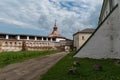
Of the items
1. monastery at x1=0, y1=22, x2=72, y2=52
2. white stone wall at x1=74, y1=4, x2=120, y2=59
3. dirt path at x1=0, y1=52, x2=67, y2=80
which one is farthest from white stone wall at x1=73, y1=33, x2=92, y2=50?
dirt path at x1=0, y1=52, x2=67, y2=80

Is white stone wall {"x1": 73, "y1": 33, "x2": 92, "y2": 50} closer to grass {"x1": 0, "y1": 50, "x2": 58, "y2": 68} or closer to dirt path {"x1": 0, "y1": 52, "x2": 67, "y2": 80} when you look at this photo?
grass {"x1": 0, "y1": 50, "x2": 58, "y2": 68}

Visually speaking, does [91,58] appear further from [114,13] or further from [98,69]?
[98,69]


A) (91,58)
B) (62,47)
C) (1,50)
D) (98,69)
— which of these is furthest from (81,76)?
(62,47)

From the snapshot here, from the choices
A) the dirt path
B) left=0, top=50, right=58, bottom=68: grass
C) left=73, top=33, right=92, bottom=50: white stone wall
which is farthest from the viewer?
left=73, top=33, right=92, bottom=50: white stone wall

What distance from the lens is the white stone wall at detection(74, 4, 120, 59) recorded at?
20.4 m

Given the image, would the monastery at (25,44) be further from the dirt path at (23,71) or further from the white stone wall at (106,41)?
the dirt path at (23,71)

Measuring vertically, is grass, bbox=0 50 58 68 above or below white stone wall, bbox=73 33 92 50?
below

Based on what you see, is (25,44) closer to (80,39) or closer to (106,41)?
(80,39)

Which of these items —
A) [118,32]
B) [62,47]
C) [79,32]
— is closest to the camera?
[118,32]

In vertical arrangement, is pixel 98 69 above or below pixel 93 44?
below

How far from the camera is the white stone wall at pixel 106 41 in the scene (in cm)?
2036

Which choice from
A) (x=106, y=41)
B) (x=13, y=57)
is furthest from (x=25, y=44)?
(x=106, y=41)

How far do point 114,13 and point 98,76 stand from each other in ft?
32.4

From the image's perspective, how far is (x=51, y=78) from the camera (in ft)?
40.4
